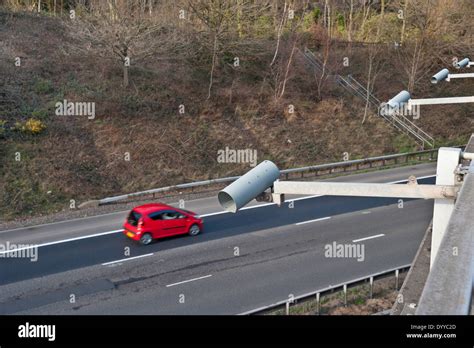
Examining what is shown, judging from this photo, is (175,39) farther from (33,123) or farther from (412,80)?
(412,80)

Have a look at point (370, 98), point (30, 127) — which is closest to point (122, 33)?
point (30, 127)

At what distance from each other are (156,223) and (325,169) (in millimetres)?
12573

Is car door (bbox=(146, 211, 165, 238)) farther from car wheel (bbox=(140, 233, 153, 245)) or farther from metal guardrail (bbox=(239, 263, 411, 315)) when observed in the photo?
metal guardrail (bbox=(239, 263, 411, 315))

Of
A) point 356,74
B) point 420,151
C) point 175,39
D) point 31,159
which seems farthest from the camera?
point 356,74

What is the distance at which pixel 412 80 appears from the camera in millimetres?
33938

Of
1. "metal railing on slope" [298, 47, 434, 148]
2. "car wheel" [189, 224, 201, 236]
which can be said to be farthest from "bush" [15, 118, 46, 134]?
"metal railing on slope" [298, 47, 434, 148]

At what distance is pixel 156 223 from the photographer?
16.0 meters

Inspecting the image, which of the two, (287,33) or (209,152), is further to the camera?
(287,33)

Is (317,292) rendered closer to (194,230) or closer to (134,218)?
(194,230)

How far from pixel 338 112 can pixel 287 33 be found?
928cm

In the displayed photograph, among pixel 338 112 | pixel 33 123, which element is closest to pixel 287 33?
pixel 338 112

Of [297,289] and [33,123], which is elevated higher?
[33,123]

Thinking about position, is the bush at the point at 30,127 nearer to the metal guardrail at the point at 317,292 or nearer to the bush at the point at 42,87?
the bush at the point at 42,87

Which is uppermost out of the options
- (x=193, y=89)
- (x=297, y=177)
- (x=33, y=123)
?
(x=193, y=89)
